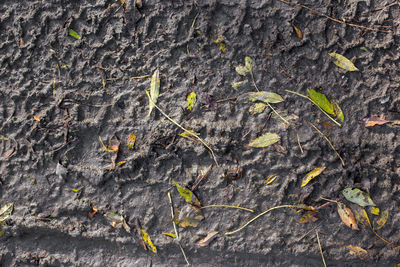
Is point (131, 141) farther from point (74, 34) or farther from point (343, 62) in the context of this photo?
point (343, 62)

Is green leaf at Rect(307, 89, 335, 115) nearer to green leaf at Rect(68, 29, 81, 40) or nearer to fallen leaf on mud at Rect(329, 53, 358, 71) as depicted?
fallen leaf on mud at Rect(329, 53, 358, 71)

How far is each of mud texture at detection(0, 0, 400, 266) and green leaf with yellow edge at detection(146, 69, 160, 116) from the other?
0.02m

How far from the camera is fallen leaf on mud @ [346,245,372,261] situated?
120cm

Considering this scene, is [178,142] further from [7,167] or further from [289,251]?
[7,167]

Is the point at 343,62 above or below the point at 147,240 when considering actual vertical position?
above

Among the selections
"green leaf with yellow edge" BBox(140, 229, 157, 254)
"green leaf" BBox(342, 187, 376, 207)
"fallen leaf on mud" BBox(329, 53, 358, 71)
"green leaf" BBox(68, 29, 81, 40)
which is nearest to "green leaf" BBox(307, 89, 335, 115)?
"fallen leaf on mud" BBox(329, 53, 358, 71)

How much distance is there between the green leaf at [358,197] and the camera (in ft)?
3.94

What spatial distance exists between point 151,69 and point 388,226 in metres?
1.02

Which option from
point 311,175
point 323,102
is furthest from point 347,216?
point 323,102

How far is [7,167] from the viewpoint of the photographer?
1.34 metres

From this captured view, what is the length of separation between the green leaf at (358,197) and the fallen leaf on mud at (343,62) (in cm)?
43

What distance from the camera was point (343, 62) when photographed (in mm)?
1249

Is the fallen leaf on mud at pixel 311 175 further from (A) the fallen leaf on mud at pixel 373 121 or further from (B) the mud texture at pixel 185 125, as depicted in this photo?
(A) the fallen leaf on mud at pixel 373 121

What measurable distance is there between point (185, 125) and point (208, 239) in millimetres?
423
